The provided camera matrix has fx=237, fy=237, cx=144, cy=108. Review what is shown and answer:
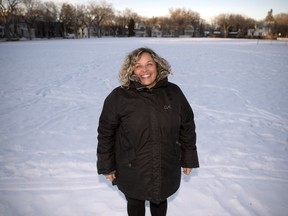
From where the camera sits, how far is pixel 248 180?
362cm

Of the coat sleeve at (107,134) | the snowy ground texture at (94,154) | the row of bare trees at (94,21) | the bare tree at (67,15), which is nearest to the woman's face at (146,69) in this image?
the coat sleeve at (107,134)

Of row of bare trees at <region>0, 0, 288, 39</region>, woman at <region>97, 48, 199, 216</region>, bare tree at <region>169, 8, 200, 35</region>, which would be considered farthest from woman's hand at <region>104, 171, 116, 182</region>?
bare tree at <region>169, 8, 200, 35</region>

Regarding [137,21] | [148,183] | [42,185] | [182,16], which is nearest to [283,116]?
[148,183]

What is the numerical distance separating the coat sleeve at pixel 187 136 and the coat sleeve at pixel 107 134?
0.64 metres

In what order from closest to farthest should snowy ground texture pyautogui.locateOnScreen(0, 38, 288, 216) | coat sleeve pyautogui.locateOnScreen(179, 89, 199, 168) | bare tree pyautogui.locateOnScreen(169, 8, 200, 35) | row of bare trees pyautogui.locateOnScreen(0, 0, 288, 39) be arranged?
coat sleeve pyautogui.locateOnScreen(179, 89, 199, 168), snowy ground texture pyautogui.locateOnScreen(0, 38, 288, 216), row of bare trees pyautogui.locateOnScreen(0, 0, 288, 39), bare tree pyautogui.locateOnScreen(169, 8, 200, 35)

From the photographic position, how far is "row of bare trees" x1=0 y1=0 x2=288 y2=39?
6494 cm

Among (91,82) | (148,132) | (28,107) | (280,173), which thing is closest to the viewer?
(148,132)

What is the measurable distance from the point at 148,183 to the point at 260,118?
16.2 ft

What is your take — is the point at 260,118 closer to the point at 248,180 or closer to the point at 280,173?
the point at 280,173

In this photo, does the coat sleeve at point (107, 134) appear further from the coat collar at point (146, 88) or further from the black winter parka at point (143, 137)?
the coat collar at point (146, 88)

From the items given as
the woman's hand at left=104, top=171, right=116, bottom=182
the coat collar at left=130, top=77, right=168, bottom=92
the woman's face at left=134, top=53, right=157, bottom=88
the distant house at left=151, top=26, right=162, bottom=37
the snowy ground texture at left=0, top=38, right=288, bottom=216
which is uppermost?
the distant house at left=151, top=26, right=162, bottom=37

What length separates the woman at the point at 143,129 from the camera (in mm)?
2104

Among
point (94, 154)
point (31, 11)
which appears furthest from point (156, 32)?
point (94, 154)

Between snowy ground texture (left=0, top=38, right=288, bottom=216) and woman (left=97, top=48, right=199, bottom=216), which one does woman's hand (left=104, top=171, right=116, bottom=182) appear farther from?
snowy ground texture (left=0, top=38, right=288, bottom=216)
